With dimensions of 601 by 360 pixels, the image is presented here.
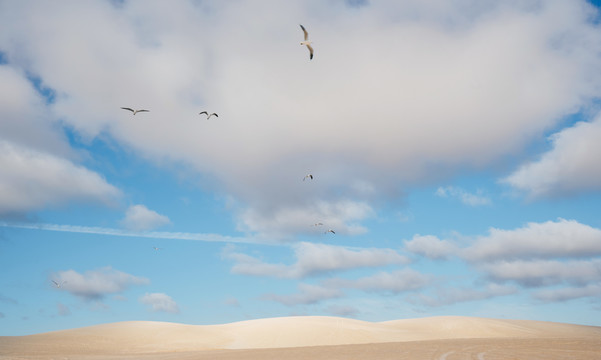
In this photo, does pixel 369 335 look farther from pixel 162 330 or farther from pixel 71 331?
pixel 71 331

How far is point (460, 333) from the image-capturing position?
263ft

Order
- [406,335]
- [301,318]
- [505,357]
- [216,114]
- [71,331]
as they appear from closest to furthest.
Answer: [505,357]
[216,114]
[406,335]
[71,331]
[301,318]

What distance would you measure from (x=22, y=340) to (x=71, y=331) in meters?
12.2

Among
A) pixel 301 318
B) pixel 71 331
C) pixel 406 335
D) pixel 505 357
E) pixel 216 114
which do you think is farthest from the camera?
pixel 301 318

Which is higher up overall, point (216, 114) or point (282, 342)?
point (216, 114)

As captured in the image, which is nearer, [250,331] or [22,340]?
[22,340]

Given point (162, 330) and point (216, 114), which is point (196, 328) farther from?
point (216, 114)

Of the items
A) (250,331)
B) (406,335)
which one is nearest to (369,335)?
(406,335)

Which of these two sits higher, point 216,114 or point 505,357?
point 216,114

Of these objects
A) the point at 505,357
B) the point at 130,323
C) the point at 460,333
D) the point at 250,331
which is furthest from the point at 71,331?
the point at 505,357

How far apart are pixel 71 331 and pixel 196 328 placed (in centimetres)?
2201

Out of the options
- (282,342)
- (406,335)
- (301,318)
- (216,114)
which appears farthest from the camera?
(301,318)

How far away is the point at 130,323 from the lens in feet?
304

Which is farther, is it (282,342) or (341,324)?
(341,324)
